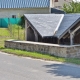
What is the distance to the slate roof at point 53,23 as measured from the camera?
22.6m

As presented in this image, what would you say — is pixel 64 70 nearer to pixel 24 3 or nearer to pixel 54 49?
pixel 54 49

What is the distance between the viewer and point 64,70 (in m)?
13.9

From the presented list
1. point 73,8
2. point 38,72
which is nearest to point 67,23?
point 38,72

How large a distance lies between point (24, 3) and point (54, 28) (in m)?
25.6

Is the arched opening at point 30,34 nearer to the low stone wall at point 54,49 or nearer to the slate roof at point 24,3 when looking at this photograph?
the low stone wall at point 54,49

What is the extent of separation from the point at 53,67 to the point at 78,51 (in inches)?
172

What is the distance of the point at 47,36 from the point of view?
23.2 meters

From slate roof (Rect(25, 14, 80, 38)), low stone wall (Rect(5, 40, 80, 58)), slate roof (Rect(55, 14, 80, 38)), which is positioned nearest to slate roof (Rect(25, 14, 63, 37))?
slate roof (Rect(25, 14, 80, 38))

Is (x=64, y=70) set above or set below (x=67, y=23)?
below

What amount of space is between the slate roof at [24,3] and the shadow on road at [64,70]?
109 feet

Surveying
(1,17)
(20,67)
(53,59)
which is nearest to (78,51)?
(53,59)

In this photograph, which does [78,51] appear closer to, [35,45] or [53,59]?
[53,59]

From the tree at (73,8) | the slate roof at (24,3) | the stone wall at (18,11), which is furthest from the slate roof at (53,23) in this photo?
the stone wall at (18,11)

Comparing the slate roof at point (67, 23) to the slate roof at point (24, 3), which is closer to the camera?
the slate roof at point (67, 23)
